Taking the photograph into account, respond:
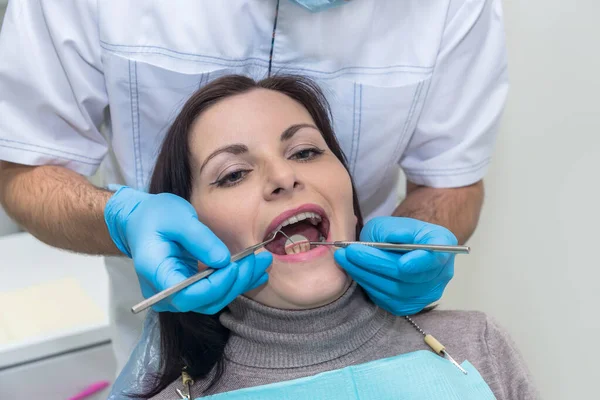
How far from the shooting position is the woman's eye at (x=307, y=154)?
50.8 inches

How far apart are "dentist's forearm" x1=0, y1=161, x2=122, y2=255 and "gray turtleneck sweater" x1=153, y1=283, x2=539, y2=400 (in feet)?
1.11

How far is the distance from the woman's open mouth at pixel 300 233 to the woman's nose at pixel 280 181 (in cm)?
5

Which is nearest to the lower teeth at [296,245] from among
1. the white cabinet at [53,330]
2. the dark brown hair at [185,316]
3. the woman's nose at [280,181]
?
the woman's nose at [280,181]

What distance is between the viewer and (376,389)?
3.83 feet

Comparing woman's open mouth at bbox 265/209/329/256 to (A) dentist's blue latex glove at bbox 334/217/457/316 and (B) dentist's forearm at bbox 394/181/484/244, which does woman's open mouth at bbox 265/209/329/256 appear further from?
(B) dentist's forearm at bbox 394/181/484/244

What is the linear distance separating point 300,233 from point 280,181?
0.19 meters

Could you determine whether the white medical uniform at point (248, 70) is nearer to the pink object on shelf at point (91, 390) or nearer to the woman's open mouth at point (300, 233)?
the woman's open mouth at point (300, 233)

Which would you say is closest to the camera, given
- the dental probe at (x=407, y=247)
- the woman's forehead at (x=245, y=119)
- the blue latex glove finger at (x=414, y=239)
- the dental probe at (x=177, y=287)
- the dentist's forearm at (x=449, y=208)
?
the dental probe at (x=177, y=287)

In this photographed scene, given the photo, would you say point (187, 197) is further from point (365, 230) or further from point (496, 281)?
point (496, 281)

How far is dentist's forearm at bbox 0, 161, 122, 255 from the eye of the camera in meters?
1.34

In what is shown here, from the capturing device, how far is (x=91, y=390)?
187 centimetres

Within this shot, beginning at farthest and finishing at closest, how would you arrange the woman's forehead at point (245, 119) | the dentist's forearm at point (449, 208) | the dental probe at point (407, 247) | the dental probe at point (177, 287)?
the dentist's forearm at point (449, 208)
the woman's forehead at point (245, 119)
the dental probe at point (407, 247)
the dental probe at point (177, 287)

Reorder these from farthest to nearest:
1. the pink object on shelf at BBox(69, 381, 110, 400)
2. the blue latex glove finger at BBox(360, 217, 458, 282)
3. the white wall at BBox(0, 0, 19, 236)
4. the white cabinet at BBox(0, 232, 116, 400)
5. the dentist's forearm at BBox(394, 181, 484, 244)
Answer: the white wall at BBox(0, 0, 19, 236), the pink object on shelf at BBox(69, 381, 110, 400), the white cabinet at BBox(0, 232, 116, 400), the dentist's forearm at BBox(394, 181, 484, 244), the blue latex glove finger at BBox(360, 217, 458, 282)

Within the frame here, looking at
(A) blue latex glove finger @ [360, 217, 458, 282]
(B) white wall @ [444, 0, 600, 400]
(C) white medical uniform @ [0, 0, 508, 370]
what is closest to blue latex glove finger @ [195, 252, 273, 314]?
(A) blue latex glove finger @ [360, 217, 458, 282]
